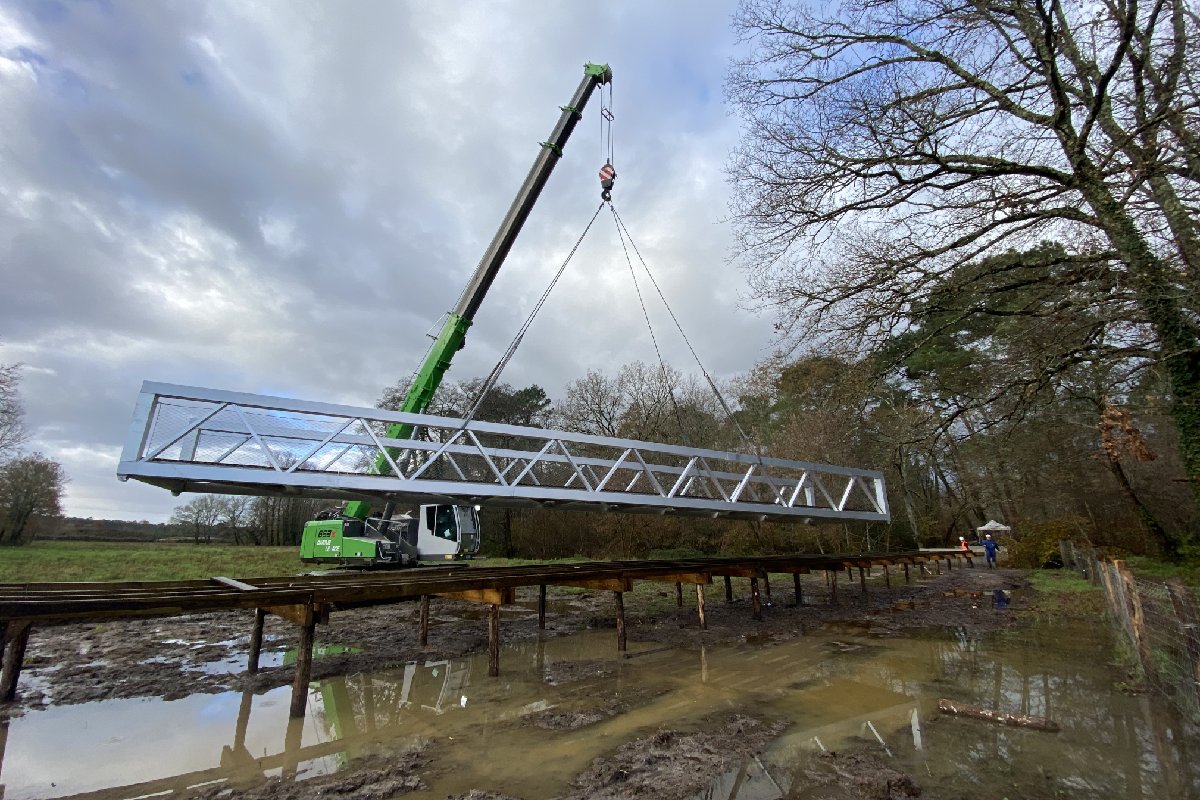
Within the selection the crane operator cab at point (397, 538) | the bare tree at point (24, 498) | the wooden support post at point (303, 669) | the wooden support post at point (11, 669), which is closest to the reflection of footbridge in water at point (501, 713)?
the wooden support post at point (303, 669)

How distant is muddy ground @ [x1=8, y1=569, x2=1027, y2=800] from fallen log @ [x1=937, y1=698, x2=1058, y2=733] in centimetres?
193

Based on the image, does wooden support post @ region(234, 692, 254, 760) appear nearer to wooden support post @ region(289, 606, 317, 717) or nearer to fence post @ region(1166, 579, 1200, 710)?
wooden support post @ region(289, 606, 317, 717)

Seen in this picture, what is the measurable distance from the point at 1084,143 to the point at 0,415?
43206mm

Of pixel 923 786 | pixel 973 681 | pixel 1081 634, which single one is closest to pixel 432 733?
pixel 923 786

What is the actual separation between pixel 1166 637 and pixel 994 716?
118 inches

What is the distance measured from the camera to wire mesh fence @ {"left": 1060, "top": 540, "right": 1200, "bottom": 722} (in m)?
5.83

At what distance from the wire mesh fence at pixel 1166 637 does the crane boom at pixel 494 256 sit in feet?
42.0

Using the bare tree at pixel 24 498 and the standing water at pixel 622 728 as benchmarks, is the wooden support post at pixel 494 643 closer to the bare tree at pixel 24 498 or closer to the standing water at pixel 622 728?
the standing water at pixel 622 728

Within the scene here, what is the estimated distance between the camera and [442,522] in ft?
70.5

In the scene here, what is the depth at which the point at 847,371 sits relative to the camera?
10766 mm

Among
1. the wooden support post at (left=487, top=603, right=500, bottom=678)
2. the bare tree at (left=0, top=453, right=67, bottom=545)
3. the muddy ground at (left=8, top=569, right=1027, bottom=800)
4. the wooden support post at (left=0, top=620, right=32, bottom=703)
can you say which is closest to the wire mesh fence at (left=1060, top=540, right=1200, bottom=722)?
the muddy ground at (left=8, top=569, right=1027, bottom=800)

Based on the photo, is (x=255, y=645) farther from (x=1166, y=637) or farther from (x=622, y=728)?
(x=1166, y=637)

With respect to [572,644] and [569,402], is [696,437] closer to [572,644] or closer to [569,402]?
[569,402]

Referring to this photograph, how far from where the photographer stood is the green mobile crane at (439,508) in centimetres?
1380
